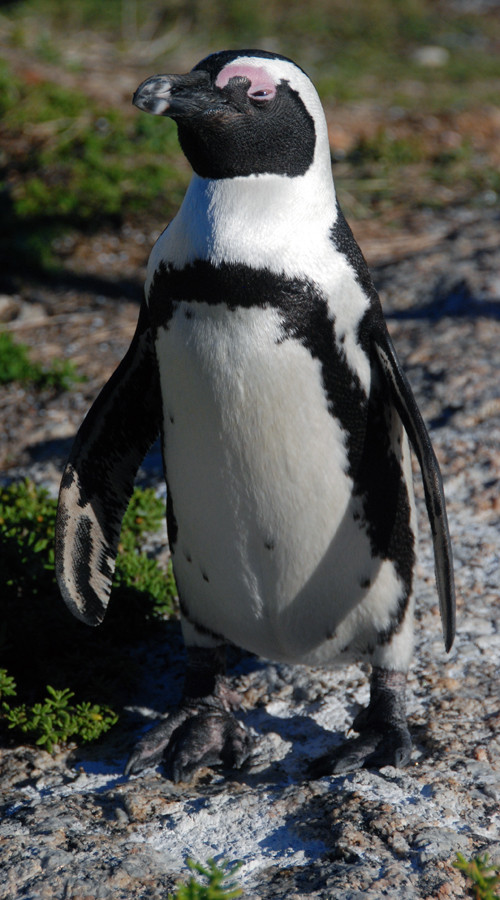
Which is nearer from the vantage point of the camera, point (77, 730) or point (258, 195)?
point (258, 195)

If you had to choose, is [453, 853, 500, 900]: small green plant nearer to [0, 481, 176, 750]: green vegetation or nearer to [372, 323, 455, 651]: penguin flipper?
[372, 323, 455, 651]: penguin flipper

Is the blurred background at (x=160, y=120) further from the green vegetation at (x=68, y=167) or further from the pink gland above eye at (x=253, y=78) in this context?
the pink gland above eye at (x=253, y=78)

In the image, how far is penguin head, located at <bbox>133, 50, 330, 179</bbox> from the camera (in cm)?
215

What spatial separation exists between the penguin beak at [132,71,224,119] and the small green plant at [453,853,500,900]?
61.8 inches

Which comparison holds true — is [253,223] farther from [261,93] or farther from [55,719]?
[55,719]

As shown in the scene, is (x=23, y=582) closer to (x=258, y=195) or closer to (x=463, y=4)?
(x=258, y=195)

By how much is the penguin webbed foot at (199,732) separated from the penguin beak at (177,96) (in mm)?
1388

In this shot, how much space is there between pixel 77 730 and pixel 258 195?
1.42 metres

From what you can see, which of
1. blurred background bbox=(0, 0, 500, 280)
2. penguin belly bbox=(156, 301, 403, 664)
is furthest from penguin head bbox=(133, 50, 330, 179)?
blurred background bbox=(0, 0, 500, 280)

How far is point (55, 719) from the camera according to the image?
2602 mm

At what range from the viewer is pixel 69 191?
5.67 m

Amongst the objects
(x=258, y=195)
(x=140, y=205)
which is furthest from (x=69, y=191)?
(x=258, y=195)

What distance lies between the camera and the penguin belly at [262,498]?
2.26m

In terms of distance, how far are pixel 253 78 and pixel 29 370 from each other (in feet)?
7.97
